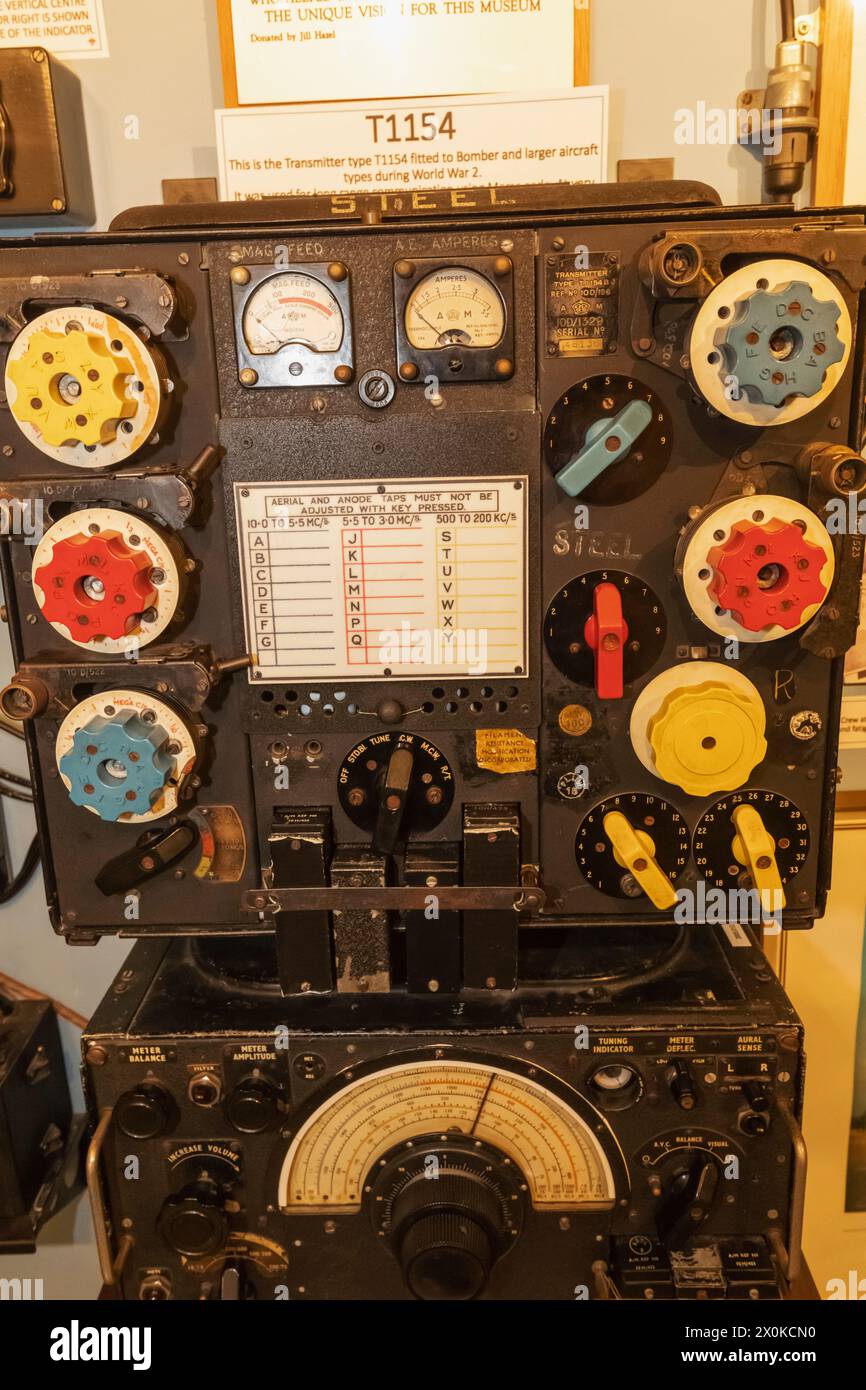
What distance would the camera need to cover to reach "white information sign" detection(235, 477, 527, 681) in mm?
1199

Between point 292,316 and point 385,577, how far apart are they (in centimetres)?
35

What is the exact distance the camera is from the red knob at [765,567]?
112 cm

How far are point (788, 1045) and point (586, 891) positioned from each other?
324 mm

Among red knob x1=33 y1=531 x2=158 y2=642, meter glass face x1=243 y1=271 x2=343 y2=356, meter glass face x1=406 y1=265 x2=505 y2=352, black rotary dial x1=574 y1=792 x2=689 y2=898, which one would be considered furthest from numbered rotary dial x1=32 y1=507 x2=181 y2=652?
black rotary dial x1=574 y1=792 x2=689 y2=898

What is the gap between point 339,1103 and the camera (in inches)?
49.9

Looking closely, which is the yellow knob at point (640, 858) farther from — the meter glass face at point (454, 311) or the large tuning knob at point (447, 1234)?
the meter glass face at point (454, 311)

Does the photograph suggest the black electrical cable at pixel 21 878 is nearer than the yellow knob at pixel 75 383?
No

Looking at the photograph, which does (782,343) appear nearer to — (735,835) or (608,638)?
(608,638)

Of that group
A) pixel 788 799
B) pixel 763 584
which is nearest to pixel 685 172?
pixel 763 584

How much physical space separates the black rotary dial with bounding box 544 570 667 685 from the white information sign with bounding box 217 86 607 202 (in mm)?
712

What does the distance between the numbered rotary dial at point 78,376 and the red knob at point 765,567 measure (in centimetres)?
73

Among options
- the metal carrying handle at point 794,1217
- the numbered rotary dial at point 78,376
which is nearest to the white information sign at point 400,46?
the numbered rotary dial at point 78,376

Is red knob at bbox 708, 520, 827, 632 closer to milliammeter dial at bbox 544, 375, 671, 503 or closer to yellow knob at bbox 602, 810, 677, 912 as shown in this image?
milliammeter dial at bbox 544, 375, 671, 503

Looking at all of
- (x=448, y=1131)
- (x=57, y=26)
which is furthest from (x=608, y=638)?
(x=57, y=26)
